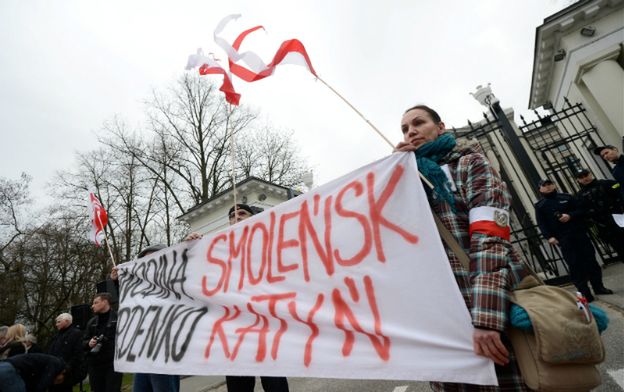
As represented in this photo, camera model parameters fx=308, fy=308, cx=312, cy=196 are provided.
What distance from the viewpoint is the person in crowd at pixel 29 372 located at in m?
4.02

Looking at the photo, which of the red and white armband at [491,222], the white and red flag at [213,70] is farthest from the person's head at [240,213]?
the red and white armband at [491,222]

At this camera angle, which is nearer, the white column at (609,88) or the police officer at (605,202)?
the police officer at (605,202)

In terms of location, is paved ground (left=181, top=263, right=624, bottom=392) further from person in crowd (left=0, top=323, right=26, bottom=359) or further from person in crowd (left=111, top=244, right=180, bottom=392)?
person in crowd (left=0, top=323, right=26, bottom=359)

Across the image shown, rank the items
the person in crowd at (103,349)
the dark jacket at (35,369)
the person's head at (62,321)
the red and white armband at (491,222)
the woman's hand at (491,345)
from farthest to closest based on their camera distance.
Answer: the person's head at (62,321), the dark jacket at (35,369), the person in crowd at (103,349), the red and white armband at (491,222), the woman's hand at (491,345)

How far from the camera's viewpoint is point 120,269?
361 cm

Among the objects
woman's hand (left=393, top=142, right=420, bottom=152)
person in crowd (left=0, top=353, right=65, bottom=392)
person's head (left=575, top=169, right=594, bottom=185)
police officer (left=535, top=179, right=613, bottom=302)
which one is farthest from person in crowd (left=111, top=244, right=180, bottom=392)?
person's head (left=575, top=169, right=594, bottom=185)

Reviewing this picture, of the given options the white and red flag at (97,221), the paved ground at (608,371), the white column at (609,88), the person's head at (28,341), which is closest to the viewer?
the paved ground at (608,371)

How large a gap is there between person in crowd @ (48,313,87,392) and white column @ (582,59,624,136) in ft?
42.5

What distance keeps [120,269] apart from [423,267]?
355 cm

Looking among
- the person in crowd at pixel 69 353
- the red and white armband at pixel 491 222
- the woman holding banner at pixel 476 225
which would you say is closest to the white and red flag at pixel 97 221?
the person in crowd at pixel 69 353

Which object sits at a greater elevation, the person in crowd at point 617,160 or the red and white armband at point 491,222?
the person in crowd at point 617,160

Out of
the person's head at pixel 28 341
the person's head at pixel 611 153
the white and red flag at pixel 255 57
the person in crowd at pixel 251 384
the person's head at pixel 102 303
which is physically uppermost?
the white and red flag at pixel 255 57

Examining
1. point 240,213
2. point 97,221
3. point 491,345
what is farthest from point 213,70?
point 491,345

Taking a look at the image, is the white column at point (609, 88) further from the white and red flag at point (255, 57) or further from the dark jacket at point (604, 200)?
the white and red flag at point (255, 57)
